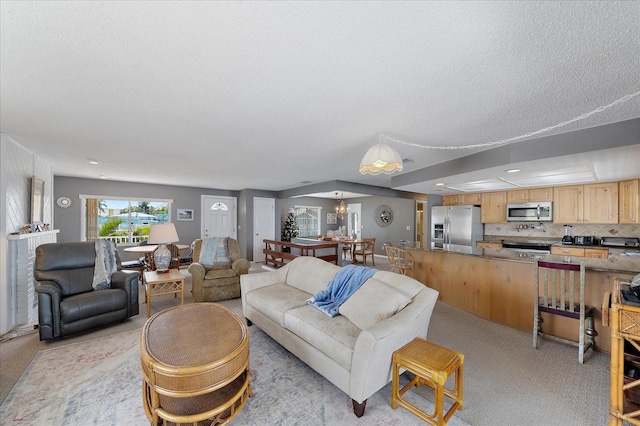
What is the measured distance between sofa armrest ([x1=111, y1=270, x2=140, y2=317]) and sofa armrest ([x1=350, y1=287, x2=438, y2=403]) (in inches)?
119

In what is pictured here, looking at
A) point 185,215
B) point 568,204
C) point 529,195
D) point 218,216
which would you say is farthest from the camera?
point 218,216

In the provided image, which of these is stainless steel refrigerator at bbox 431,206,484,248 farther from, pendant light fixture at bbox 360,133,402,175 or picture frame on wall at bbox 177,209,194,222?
picture frame on wall at bbox 177,209,194,222

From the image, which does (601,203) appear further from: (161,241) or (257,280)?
(161,241)

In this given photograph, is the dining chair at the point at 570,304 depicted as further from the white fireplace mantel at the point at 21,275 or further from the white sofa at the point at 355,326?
the white fireplace mantel at the point at 21,275

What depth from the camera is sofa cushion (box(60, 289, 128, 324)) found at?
8.90 ft

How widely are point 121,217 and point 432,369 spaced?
7852mm

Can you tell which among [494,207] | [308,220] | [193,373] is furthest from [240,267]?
[308,220]

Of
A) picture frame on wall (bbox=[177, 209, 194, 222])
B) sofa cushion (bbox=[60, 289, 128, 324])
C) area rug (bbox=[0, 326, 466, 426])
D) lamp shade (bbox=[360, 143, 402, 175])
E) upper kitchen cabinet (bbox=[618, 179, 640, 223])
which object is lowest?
area rug (bbox=[0, 326, 466, 426])

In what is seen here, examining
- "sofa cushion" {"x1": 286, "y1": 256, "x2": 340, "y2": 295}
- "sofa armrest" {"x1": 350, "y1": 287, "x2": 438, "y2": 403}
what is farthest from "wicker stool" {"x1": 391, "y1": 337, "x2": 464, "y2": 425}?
"sofa cushion" {"x1": 286, "y1": 256, "x2": 340, "y2": 295}

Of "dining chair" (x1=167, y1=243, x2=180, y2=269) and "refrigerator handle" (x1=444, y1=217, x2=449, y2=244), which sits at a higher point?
"refrigerator handle" (x1=444, y1=217, x2=449, y2=244)

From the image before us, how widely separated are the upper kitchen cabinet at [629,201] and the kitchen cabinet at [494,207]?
1587 millimetres

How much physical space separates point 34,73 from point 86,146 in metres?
2.10

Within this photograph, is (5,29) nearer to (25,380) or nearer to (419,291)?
(25,380)

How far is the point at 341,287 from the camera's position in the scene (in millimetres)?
2605
